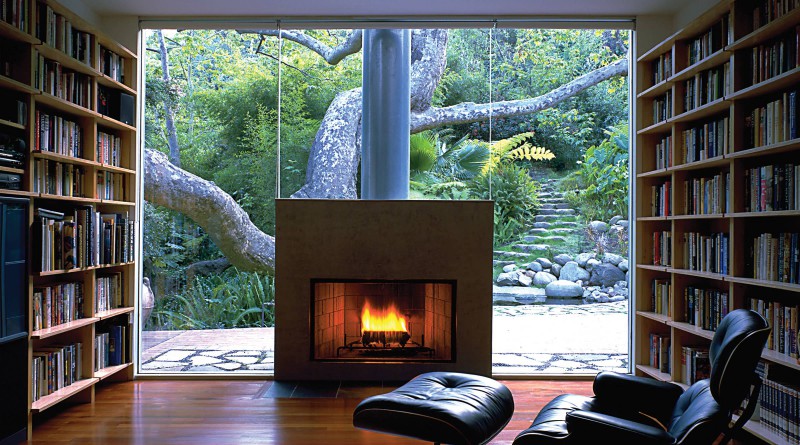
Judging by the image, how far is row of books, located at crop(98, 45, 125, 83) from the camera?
459 centimetres

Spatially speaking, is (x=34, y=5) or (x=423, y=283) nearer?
(x=34, y=5)

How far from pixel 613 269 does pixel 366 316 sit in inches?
78.5

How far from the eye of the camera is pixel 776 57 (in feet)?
10.6

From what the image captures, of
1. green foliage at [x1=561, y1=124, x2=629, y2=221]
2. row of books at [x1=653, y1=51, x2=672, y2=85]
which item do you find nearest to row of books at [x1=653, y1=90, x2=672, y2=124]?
row of books at [x1=653, y1=51, x2=672, y2=85]

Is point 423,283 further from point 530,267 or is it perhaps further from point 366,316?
point 530,267

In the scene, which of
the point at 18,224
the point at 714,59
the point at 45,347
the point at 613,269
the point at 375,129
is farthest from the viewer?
the point at 613,269

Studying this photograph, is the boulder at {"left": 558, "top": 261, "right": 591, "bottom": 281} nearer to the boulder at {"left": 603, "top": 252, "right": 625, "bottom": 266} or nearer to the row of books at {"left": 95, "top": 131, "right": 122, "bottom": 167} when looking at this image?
the boulder at {"left": 603, "top": 252, "right": 625, "bottom": 266}

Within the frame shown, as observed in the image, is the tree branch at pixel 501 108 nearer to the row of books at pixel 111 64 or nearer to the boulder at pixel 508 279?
the boulder at pixel 508 279

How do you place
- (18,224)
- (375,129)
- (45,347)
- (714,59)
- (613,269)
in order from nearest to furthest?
1. (18,224)
2. (714,59)
3. (45,347)
4. (375,129)
5. (613,269)

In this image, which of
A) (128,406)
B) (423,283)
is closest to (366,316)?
(423,283)

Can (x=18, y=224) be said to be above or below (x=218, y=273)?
above

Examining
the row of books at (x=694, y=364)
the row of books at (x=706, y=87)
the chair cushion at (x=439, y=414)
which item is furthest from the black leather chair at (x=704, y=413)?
the row of books at (x=706, y=87)

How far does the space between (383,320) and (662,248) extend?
2.12 m

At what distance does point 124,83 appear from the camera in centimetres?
491
